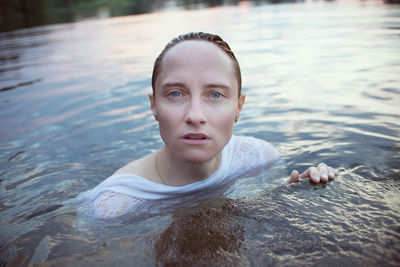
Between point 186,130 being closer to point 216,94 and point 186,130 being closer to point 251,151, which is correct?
point 216,94

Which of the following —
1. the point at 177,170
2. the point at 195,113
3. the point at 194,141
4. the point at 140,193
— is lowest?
the point at 140,193

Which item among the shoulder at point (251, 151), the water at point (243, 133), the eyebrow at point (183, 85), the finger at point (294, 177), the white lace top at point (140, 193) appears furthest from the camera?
the shoulder at point (251, 151)

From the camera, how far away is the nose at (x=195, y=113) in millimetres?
2246

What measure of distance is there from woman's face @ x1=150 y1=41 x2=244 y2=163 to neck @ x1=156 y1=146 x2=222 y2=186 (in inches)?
16.9

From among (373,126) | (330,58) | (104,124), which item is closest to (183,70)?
(373,126)

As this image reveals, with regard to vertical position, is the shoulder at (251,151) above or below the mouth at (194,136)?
below

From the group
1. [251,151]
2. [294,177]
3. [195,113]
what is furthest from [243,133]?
[195,113]

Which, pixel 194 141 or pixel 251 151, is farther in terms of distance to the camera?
pixel 251 151

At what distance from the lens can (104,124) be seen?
18.0ft

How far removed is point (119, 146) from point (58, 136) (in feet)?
3.49

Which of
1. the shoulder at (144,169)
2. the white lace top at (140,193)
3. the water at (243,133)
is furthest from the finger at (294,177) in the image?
the shoulder at (144,169)

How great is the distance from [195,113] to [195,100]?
122 millimetres

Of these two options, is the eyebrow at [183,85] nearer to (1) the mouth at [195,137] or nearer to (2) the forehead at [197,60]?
(2) the forehead at [197,60]

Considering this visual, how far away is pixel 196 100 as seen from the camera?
91.8 inches
